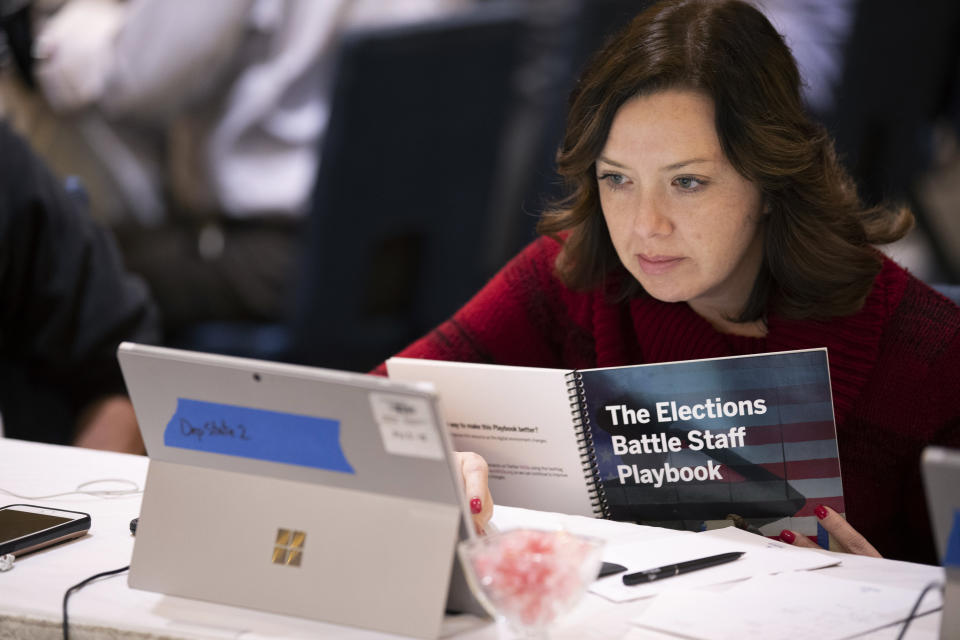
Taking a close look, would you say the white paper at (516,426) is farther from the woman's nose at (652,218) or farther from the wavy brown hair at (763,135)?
the wavy brown hair at (763,135)

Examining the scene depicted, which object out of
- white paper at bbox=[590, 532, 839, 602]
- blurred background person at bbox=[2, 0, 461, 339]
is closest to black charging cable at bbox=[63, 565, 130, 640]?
white paper at bbox=[590, 532, 839, 602]

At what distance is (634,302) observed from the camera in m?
1.87

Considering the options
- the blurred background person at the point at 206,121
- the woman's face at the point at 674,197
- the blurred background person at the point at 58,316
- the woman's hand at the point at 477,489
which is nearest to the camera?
the woman's hand at the point at 477,489

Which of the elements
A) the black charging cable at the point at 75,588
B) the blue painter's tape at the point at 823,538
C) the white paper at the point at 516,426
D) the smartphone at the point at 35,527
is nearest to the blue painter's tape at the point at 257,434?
the black charging cable at the point at 75,588

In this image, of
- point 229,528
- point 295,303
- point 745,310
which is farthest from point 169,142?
point 229,528

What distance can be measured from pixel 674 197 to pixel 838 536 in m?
0.53

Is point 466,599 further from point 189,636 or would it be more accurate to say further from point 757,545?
point 757,545

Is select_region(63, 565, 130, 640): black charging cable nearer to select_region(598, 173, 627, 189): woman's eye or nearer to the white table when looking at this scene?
the white table

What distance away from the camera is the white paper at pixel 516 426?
1461mm

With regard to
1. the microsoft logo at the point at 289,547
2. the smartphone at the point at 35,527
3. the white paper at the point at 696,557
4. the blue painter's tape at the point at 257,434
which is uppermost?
the blue painter's tape at the point at 257,434

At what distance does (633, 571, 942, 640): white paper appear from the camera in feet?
3.72

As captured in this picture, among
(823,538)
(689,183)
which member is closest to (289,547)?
(823,538)

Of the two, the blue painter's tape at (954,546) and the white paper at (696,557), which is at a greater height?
the blue painter's tape at (954,546)

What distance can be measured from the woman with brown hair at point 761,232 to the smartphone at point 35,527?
865 mm
